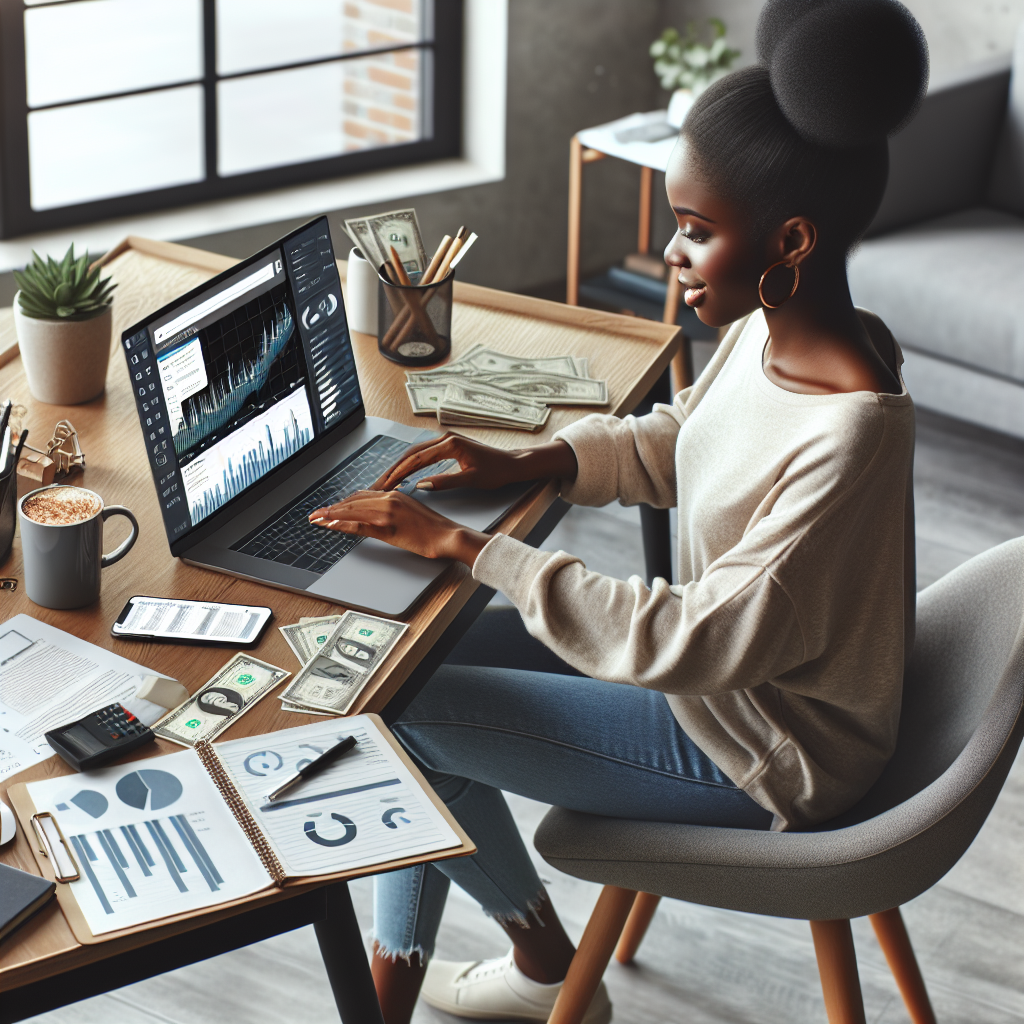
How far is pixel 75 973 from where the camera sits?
980 millimetres

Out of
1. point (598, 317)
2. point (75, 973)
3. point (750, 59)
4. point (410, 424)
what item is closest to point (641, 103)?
point (750, 59)

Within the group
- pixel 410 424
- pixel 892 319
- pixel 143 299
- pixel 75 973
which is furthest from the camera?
pixel 892 319

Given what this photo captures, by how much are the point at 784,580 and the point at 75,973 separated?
70cm

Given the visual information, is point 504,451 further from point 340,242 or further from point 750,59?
point 750,59

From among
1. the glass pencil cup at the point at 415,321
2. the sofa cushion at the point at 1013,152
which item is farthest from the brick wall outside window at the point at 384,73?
the glass pencil cup at the point at 415,321

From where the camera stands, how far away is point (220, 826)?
1076mm

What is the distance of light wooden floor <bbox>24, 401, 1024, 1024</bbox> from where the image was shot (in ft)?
5.88

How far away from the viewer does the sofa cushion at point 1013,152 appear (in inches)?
143

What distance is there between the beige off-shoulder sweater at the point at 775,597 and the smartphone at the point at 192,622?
0.83 ft

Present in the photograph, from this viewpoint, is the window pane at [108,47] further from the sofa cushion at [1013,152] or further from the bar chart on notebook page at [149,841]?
the bar chart on notebook page at [149,841]

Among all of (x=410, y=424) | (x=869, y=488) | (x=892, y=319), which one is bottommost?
(x=892, y=319)

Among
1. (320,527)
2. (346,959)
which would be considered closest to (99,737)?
(346,959)

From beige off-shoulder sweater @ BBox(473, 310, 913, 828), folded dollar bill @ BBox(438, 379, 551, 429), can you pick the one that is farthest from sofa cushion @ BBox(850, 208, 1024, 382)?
beige off-shoulder sweater @ BBox(473, 310, 913, 828)

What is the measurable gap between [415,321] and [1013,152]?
2.49m
